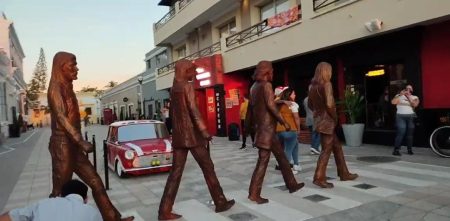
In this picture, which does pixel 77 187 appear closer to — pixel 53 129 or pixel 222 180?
pixel 53 129

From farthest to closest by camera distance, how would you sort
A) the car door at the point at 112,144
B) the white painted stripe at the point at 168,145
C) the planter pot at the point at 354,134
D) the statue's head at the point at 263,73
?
the planter pot at the point at 354,134, the car door at the point at 112,144, the white painted stripe at the point at 168,145, the statue's head at the point at 263,73

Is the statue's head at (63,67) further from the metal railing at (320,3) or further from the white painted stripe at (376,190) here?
the metal railing at (320,3)

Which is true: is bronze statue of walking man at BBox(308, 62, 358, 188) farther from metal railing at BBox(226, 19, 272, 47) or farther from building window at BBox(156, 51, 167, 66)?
building window at BBox(156, 51, 167, 66)

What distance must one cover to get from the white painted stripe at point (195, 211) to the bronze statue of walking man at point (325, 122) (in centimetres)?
202

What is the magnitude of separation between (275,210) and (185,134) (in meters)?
1.60

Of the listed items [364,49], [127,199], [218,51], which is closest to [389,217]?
[127,199]

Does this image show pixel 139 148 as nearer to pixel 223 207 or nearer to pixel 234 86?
pixel 223 207

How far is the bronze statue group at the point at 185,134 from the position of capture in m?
4.77

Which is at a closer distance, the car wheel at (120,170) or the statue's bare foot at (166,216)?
the statue's bare foot at (166,216)

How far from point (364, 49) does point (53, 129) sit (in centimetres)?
968

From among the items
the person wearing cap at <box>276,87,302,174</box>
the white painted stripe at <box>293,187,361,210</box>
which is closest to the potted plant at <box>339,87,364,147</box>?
the person wearing cap at <box>276,87,302,174</box>

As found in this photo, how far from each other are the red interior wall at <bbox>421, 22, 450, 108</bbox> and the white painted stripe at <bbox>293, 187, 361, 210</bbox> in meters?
5.65

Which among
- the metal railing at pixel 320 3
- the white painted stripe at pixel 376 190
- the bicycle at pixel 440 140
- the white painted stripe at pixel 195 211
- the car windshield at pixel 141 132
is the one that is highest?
the metal railing at pixel 320 3

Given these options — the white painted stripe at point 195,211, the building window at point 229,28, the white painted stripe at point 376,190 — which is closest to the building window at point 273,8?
the building window at point 229,28
